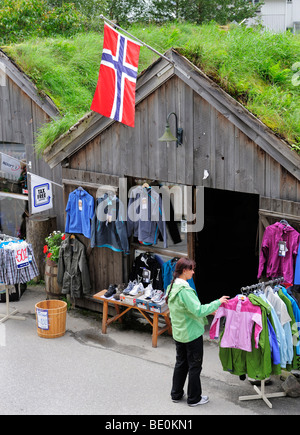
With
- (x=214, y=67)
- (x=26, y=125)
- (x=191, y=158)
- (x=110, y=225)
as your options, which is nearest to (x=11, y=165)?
(x=26, y=125)

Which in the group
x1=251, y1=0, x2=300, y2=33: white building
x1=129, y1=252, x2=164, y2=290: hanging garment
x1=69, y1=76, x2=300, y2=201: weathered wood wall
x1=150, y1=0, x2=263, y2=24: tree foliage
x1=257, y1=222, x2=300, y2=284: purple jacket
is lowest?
x1=129, y1=252, x2=164, y2=290: hanging garment

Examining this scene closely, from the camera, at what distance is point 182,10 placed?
73.5 ft

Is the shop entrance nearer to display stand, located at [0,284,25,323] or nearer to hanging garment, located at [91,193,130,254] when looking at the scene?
hanging garment, located at [91,193,130,254]

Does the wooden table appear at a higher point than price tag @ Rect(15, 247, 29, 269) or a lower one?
lower

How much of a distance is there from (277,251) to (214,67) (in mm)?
2999

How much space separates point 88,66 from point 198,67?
5.93m

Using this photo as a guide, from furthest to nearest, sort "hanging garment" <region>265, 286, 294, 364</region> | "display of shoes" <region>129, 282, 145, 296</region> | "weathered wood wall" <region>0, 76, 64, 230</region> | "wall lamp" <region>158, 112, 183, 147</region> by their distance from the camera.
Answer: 1. "weathered wood wall" <region>0, 76, 64, 230</region>
2. "display of shoes" <region>129, 282, 145, 296</region>
3. "wall lamp" <region>158, 112, 183, 147</region>
4. "hanging garment" <region>265, 286, 294, 364</region>

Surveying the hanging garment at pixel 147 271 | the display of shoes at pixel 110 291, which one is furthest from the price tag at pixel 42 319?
the hanging garment at pixel 147 271

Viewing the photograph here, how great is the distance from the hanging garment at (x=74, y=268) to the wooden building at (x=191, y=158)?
0.58 ft

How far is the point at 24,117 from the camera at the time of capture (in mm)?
12625

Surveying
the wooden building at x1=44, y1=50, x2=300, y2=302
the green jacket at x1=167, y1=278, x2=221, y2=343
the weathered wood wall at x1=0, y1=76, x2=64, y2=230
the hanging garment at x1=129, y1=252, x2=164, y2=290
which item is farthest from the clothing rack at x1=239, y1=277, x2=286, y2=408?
the weathered wood wall at x1=0, y1=76, x2=64, y2=230

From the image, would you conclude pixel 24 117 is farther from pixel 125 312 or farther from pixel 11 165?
pixel 125 312

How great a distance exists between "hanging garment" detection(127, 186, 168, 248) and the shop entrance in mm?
731

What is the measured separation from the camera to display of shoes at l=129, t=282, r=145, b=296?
31.0ft
